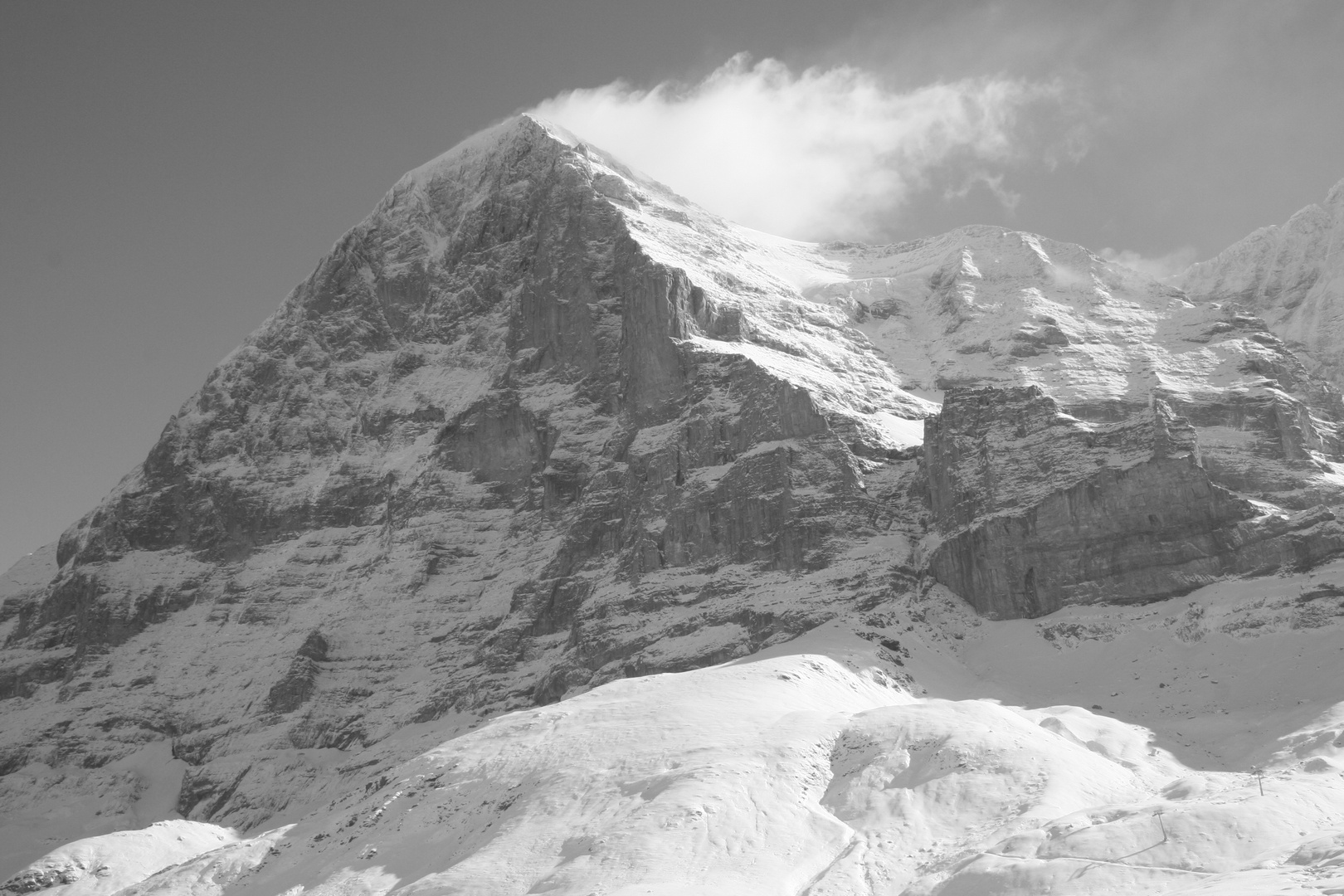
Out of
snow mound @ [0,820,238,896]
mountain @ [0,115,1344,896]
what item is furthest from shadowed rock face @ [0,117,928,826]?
snow mound @ [0,820,238,896]

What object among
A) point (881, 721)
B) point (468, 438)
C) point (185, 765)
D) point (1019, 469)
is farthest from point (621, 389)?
point (881, 721)

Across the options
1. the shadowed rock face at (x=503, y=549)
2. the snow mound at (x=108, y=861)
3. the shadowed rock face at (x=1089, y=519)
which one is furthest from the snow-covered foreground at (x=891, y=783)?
the shadowed rock face at (x=503, y=549)

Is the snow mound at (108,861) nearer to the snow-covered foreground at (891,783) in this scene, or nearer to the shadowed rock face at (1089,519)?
the snow-covered foreground at (891,783)

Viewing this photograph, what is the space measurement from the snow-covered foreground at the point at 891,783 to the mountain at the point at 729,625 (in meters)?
0.38

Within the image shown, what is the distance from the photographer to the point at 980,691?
11400 centimetres

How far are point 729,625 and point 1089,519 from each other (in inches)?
1428

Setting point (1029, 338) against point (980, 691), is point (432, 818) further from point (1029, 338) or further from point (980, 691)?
point (1029, 338)

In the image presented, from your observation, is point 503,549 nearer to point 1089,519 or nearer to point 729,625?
point 729,625

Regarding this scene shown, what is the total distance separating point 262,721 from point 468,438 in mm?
46435

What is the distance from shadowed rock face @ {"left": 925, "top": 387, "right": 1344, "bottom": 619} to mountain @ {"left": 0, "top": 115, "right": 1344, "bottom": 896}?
385mm

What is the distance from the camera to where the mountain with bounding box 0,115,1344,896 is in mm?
77875

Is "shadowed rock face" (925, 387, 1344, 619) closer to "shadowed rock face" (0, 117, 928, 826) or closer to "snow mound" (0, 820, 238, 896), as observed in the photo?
"shadowed rock face" (0, 117, 928, 826)

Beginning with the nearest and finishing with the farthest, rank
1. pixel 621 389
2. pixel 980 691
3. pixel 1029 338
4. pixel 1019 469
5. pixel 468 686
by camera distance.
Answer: pixel 980 691 → pixel 1019 469 → pixel 468 686 → pixel 621 389 → pixel 1029 338

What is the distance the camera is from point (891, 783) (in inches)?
3214
